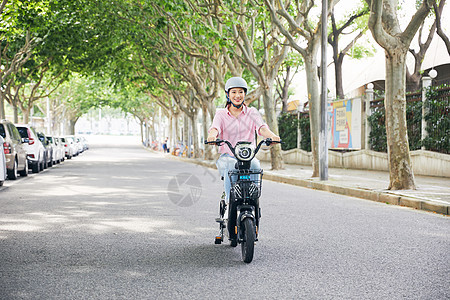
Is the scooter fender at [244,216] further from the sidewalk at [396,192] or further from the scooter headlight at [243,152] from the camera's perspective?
the sidewalk at [396,192]

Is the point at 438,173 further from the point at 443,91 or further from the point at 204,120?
the point at 204,120

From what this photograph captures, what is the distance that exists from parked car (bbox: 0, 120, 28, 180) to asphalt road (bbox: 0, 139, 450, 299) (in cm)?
549

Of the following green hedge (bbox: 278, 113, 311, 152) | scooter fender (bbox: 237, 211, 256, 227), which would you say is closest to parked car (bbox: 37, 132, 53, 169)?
green hedge (bbox: 278, 113, 311, 152)

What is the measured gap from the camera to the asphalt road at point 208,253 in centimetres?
438

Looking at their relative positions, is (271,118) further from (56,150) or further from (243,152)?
(243,152)

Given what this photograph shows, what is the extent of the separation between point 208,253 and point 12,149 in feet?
37.3

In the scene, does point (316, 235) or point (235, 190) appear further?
point (316, 235)

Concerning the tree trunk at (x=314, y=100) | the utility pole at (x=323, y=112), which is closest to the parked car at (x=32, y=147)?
the tree trunk at (x=314, y=100)

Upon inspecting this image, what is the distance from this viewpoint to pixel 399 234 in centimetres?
695

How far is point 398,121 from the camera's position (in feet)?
37.8

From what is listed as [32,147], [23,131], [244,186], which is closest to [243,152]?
[244,186]

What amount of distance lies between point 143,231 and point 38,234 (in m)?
1.31

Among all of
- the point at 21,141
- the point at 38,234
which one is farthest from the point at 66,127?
the point at 38,234

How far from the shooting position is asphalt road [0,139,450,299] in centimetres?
438
